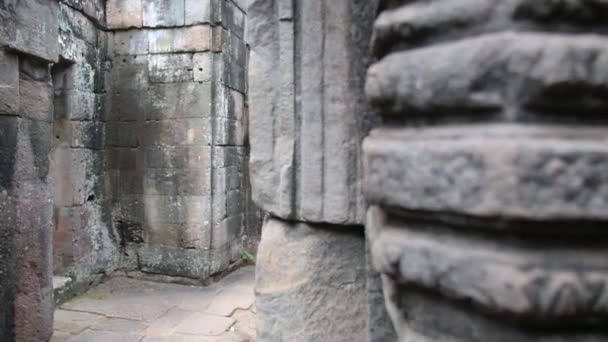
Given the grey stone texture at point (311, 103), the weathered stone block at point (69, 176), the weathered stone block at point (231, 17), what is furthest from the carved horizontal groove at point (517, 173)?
the weathered stone block at point (231, 17)

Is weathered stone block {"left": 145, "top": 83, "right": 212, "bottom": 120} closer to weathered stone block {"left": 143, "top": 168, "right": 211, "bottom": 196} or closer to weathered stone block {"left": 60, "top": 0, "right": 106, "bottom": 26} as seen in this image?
weathered stone block {"left": 143, "top": 168, "right": 211, "bottom": 196}

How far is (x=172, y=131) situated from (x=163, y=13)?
4.59ft

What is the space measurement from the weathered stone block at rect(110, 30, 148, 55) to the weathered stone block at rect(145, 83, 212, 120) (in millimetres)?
482

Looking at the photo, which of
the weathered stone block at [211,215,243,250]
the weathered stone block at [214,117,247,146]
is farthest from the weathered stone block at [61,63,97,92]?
the weathered stone block at [211,215,243,250]

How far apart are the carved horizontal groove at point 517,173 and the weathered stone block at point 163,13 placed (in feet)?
17.8

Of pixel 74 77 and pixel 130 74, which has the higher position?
pixel 130 74

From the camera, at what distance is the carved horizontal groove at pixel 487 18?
0.64 metres

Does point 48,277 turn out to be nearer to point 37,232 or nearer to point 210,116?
point 37,232

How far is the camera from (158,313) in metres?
4.41

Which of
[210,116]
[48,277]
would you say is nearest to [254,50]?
[48,277]

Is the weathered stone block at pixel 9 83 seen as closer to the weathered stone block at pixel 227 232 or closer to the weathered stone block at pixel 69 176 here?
the weathered stone block at pixel 69 176

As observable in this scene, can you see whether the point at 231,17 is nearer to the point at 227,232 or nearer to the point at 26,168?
the point at 227,232

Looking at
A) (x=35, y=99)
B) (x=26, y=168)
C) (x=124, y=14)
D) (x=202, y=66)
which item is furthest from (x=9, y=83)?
(x=124, y=14)

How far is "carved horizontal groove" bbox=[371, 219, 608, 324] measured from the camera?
1.99ft
